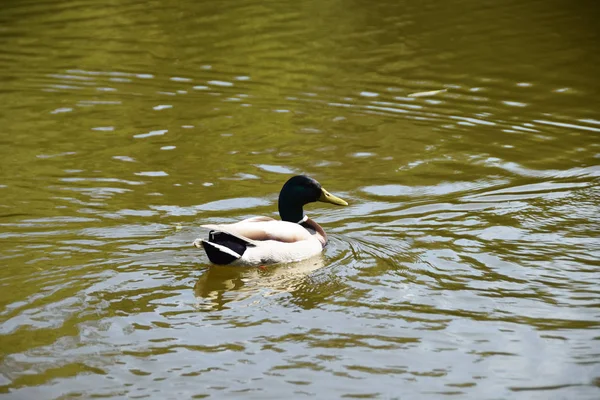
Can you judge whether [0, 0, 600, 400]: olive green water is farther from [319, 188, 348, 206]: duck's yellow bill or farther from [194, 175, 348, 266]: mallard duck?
[319, 188, 348, 206]: duck's yellow bill

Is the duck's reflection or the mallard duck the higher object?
the mallard duck

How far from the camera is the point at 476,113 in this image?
14008 mm

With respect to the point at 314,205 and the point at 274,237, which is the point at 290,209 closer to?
the point at 274,237

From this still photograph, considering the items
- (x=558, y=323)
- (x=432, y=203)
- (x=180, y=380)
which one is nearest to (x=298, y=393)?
(x=180, y=380)

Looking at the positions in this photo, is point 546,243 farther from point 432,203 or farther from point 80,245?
point 80,245

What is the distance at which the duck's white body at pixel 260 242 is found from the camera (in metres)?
8.77

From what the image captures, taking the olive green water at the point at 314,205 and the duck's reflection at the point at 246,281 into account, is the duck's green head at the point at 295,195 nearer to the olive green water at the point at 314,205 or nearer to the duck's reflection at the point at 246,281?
the olive green water at the point at 314,205

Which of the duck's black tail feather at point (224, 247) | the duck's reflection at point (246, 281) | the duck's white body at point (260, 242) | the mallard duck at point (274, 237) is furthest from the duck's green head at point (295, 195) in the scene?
the duck's black tail feather at point (224, 247)

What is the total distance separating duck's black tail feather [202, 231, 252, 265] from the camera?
8703 millimetres

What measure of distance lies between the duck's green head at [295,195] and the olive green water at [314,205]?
1.41ft

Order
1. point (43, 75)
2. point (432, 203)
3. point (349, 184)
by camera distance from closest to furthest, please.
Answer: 1. point (432, 203)
2. point (349, 184)
3. point (43, 75)

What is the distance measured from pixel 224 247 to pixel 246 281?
340mm

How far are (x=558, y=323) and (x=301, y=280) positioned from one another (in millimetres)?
2220

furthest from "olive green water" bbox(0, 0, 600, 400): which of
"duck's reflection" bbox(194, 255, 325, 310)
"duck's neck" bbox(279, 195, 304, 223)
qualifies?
"duck's neck" bbox(279, 195, 304, 223)
